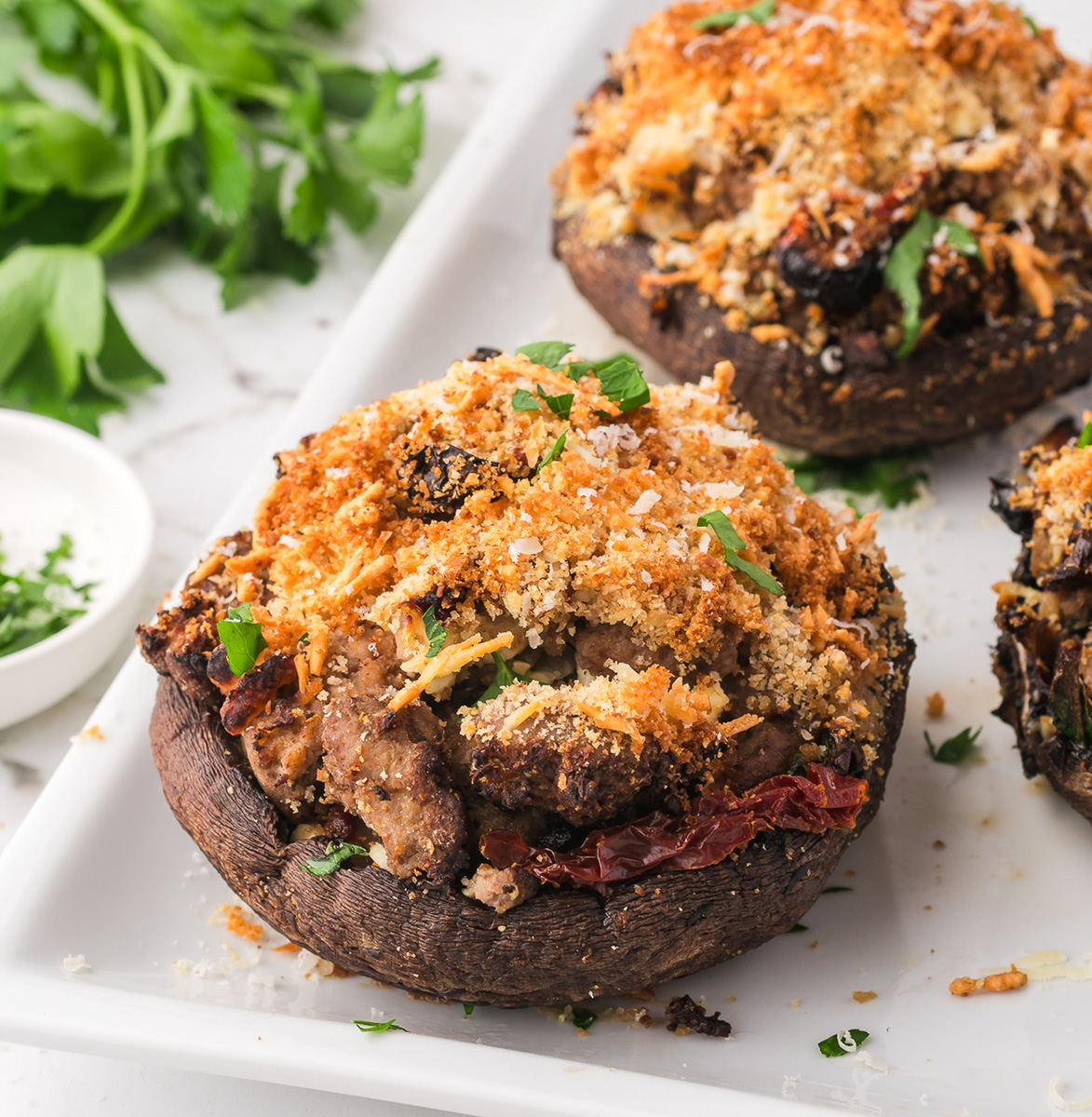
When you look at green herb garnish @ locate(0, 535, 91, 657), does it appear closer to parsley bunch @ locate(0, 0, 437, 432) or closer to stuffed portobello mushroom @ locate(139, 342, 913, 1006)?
parsley bunch @ locate(0, 0, 437, 432)

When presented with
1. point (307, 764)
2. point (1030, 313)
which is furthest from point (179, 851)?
point (1030, 313)

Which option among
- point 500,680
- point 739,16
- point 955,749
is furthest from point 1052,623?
point 739,16

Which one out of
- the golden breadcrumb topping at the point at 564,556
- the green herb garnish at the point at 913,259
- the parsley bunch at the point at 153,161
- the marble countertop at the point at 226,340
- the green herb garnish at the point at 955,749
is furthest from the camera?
the parsley bunch at the point at 153,161

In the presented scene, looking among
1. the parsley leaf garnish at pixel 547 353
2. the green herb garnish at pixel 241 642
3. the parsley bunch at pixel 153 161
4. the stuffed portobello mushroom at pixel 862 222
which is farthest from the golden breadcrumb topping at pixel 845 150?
the green herb garnish at pixel 241 642

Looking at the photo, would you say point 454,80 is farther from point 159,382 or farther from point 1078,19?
point 1078,19

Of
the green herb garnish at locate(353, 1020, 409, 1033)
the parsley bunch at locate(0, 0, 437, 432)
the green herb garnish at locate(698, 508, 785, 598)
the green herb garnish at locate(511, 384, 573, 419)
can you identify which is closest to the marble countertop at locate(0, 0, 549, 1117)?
the parsley bunch at locate(0, 0, 437, 432)

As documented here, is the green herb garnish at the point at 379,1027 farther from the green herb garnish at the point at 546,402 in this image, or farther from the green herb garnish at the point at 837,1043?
the green herb garnish at the point at 546,402
